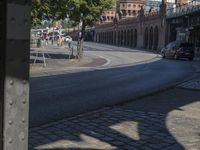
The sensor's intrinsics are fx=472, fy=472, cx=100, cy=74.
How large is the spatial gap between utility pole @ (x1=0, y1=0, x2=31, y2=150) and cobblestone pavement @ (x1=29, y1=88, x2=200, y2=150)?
392 centimetres

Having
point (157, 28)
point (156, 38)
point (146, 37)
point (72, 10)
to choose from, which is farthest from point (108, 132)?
point (146, 37)

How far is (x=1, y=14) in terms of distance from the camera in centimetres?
243

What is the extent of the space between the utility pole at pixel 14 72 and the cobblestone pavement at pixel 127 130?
3925 mm

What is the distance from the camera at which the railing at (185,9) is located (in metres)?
68.2

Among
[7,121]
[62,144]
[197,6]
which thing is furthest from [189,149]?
[197,6]

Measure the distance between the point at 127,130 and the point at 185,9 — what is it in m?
67.5

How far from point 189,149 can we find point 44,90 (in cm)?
Answer: 928

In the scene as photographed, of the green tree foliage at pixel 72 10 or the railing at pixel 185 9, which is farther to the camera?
the railing at pixel 185 9

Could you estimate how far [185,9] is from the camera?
73.3 meters

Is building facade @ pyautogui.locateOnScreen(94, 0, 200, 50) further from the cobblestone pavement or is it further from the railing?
the cobblestone pavement

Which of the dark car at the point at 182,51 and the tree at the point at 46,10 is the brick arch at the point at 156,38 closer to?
the dark car at the point at 182,51

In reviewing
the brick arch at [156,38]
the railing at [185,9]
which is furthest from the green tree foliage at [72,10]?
the brick arch at [156,38]

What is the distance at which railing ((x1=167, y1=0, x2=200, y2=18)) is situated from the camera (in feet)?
224

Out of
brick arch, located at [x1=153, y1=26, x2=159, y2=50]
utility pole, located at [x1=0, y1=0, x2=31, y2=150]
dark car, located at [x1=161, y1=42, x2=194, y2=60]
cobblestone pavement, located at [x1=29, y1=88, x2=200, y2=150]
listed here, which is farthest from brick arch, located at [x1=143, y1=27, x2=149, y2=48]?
utility pole, located at [x1=0, y1=0, x2=31, y2=150]
